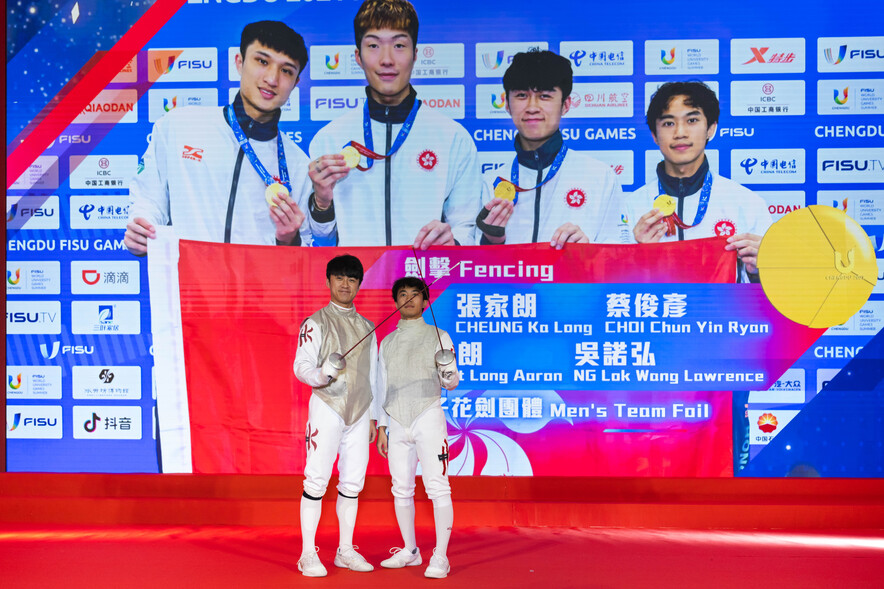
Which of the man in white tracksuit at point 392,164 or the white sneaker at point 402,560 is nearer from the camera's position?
the white sneaker at point 402,560

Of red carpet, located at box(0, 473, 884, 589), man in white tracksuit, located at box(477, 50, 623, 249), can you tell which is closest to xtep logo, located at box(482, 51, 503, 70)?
man in white tracksuit, located at box(477, 50, 623, 249)

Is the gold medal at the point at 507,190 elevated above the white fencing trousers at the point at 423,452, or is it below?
above

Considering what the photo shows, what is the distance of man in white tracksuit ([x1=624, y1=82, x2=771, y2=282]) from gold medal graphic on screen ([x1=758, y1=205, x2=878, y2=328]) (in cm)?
17

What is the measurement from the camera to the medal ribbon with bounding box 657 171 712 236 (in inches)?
160

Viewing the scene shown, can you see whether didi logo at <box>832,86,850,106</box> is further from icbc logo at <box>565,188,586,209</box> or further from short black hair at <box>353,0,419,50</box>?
short black hair at <box>353,0,419,50</box>

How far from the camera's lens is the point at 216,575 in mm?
3119

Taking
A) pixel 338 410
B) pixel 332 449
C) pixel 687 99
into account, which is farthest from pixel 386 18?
pixel 332 449

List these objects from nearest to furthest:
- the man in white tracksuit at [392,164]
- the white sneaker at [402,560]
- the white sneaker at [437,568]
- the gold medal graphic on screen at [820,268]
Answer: the white sneaker at [437,568] → the white sneaker at [402,560] → the gold medal graphic on screen at [820,268] → the man in white tracksuit at [392,164]

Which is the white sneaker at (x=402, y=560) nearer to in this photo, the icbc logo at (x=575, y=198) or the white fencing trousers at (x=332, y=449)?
the white fencing trousers at (x=332, y=449)

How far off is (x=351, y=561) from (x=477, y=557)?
0.58 metres

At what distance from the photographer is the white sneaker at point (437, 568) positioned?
304cm

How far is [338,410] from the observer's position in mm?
3115

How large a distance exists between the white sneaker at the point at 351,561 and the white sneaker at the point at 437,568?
26 cm

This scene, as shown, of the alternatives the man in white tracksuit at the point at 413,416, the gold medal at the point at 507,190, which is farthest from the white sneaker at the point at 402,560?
the gold medal at the point at 507,190
